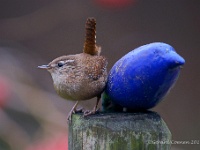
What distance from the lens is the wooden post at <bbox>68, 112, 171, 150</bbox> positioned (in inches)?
77.9

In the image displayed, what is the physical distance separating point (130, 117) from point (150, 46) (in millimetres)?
288

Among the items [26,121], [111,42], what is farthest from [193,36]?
[26,121]

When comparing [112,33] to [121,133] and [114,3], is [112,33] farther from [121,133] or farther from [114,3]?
[121,133]

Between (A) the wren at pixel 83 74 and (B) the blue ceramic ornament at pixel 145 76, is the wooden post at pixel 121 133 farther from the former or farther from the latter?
(A) the wren at pixel 83 74

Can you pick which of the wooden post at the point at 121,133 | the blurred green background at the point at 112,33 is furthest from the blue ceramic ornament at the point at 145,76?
the blurred green background at the point at 112,33

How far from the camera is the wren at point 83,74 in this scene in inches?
90.3

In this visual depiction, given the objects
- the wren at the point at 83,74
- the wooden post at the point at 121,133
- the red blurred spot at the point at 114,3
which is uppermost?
the red blurred spot at the point at 114,3

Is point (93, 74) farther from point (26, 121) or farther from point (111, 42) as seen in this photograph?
point (111, 42)

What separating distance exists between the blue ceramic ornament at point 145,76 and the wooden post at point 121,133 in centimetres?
7

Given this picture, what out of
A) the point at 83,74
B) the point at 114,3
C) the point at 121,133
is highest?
the point at 114,3

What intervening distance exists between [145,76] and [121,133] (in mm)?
239

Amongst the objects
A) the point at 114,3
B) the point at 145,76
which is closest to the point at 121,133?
the point at 145,76

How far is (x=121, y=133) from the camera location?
1.98 m

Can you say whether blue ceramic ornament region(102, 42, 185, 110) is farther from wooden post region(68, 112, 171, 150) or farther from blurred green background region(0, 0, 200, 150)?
blurred green background region(0, 0, 200, 150)
